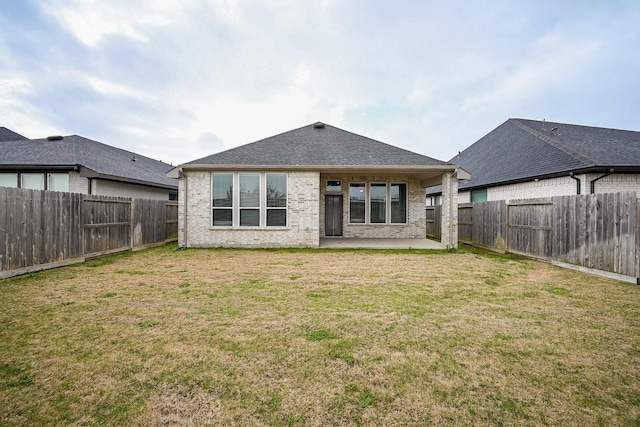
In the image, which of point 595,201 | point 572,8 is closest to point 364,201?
point 595,201

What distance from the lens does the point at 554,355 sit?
2869 mm

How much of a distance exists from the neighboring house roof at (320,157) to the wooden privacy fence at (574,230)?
9.41 ft

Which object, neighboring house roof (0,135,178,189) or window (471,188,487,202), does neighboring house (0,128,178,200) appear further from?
window (471,188,487,202)

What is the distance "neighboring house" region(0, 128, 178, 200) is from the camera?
38.7ft

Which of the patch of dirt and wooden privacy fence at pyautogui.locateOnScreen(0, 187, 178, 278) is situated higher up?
wooden privacy fence at pyautogui.locateOnScreen(0, 187, 178, 278)

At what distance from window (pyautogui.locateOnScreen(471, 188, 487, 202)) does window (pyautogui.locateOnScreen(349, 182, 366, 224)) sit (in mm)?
7457

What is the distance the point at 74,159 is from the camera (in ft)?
39.5

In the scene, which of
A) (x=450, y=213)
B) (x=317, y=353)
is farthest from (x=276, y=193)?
(x=317, y=353)

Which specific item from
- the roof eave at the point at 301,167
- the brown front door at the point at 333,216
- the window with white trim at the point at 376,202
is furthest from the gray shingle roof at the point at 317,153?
the brown front door at the point at 333,216

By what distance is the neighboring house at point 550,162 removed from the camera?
9.92 m

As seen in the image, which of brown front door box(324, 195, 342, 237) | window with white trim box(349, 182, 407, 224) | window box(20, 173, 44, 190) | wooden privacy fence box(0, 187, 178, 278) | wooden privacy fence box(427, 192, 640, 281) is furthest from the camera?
brown front door box(324, 195, 342, 237)

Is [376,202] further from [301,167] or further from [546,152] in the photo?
[546,152]

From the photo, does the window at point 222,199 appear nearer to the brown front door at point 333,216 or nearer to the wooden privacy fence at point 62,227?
the wooden privacy fence at point 62,227

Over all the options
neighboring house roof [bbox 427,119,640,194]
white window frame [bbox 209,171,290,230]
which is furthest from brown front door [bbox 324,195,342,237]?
neighboring house roof [bbox 427,119,640,194]
